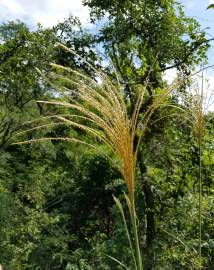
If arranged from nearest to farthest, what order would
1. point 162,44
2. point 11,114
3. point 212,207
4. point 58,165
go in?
point 212,207 → point 162,44 → point 11,114 → point 58,165

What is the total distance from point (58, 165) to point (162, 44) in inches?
177

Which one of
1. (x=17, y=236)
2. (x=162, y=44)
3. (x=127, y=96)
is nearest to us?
(x=162, y=44)

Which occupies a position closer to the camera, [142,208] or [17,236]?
[142,208]

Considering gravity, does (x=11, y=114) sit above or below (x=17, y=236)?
above

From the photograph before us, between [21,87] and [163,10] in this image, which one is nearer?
[163,10]

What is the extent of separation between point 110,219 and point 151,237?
1927 mm

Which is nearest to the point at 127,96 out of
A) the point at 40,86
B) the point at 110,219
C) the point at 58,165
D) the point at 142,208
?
the point at 142,208

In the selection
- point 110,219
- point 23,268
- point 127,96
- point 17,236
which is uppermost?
point 127,96

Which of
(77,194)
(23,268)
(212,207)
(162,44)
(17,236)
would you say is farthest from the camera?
(77,194)

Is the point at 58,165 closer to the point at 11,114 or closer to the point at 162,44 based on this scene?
the point at 11,114

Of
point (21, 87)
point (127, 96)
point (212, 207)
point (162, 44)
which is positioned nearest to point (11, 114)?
point (21, 87)

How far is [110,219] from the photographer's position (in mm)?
6273

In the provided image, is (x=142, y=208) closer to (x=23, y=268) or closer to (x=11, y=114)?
(x=23, y=268)

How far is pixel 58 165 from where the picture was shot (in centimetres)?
845
